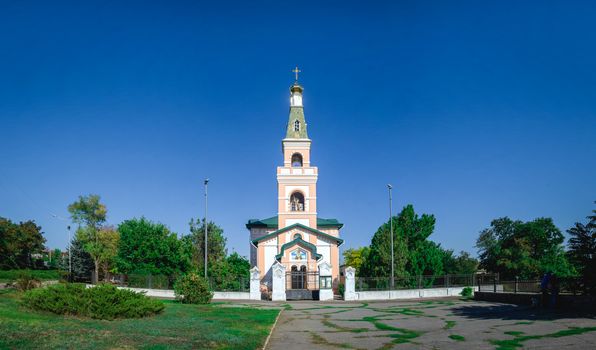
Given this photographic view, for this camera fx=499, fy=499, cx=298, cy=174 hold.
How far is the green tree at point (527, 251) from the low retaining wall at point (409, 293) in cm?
1380

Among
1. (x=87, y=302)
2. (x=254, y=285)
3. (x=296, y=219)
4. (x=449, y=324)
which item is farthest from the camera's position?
(x=296, y=219)

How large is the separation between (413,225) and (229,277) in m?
18.0

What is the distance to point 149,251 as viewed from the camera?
146 ft

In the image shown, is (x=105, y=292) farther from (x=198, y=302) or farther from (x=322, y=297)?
(x=322, y=297)

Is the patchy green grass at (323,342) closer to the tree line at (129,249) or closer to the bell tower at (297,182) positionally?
the tree line at (129,249)

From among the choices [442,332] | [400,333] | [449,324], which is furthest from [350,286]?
[400,333]

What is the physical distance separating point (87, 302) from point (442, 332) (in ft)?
33.0

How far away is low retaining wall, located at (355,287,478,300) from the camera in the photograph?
1396 inches

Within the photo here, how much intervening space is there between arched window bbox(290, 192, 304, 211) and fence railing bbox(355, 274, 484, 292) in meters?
13.5

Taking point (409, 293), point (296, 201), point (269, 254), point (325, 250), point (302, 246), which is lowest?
point (409, 293)

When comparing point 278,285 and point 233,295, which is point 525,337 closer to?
point 278,285

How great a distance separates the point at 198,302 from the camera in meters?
25.4

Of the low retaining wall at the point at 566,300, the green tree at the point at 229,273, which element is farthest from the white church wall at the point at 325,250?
the low retaining wall at the point at 566,300

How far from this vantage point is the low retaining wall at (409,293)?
116ft
